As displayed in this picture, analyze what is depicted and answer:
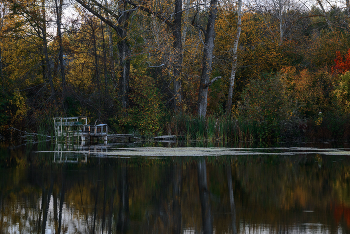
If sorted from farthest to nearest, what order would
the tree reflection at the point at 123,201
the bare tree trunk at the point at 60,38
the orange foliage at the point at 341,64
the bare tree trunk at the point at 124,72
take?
the orange foliage at the point at 341,64, the bare tree trunk at the point at 124,72, the bare tree trunk at the point at 60,38, the tree reflection at the point at 123,201

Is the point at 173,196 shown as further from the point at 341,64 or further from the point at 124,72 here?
the point at 341,64

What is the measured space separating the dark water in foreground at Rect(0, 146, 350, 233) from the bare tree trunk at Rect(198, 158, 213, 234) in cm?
1

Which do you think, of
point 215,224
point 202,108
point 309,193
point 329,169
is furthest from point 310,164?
point 202,108

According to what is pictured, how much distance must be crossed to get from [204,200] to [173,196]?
1.94 ft

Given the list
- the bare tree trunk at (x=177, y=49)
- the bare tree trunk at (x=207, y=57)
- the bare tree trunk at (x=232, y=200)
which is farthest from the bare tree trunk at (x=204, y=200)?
the bare tree trunk at (x=207, y=57)

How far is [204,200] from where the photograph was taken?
8.00 m

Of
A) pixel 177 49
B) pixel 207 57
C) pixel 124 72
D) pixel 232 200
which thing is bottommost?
pixel 232 200

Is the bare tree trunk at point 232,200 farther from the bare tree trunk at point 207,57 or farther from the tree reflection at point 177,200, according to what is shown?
the bare tree trunk at point 207,57

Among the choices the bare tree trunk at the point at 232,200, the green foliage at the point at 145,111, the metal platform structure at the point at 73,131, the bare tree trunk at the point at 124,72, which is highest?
the bare tree trunk at the point at 124,72

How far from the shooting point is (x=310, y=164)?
1361cm

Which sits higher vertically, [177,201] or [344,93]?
[344,93]

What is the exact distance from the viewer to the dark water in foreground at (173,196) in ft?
20.4

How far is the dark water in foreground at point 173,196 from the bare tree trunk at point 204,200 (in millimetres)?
14

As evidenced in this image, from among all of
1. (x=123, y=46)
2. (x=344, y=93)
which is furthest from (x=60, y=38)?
(x=344, y=93)
